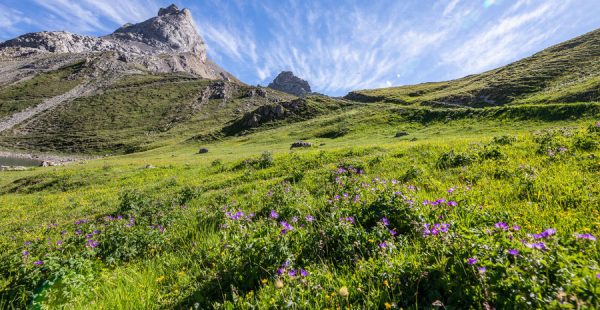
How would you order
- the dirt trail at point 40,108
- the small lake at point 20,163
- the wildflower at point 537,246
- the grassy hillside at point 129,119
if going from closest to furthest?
the wildflower at point 537,246 → the small lake at point 20,163 → the grassy hillside at point 129,119 → the dirt trail at point 40,108

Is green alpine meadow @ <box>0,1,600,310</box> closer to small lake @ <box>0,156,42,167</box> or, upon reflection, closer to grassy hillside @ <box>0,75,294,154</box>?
small lake @ <box>0,156,42,167</box>


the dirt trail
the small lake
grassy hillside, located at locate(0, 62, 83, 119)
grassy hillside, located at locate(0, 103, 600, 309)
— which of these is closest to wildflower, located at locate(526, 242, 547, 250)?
Result: grassy hillside, located at locate(0, 103, 600, 309)

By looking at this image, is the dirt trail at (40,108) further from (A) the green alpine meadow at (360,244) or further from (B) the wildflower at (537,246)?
(B) the wildflower at (537,246)

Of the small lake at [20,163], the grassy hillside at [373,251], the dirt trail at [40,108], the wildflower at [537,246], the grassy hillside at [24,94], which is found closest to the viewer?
the wildflower at [537,246]

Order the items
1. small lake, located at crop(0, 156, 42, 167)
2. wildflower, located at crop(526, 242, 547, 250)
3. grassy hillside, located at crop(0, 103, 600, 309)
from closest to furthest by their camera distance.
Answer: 1. wildflower, located at crop(526, 242, 547, 250)
2. grassy hillside, located at crop(0, 103, 600, 309)
3. small lake, located at crop(0, 156, 42, 167)

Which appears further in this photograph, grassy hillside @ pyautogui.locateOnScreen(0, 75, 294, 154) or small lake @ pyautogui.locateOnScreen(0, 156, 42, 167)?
grassy hillside @ pyautogui.locateOnScreen(0, 75, 294, 154)

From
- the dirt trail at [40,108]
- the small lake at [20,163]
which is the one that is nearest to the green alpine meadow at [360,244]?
the small lake at [20,163]

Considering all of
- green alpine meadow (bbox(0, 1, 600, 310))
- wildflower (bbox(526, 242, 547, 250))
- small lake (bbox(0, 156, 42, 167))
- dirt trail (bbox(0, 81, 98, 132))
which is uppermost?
dirt trail (bbox(0, 81, 98, 132))

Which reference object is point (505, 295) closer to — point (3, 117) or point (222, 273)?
point (222, 273)

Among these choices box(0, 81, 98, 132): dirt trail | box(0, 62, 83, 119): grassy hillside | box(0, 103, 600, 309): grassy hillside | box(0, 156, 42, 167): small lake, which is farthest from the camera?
box(0, 62, 83, 119): grassy hillside

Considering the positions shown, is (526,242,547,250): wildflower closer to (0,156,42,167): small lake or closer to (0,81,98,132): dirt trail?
(0,156,42,167): small lake

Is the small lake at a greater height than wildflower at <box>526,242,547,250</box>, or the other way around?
wildflower at <box>526,242,547,250</box>

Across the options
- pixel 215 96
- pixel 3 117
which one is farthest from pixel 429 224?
pixel 3 117

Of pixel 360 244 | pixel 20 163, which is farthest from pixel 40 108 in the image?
pixel 360 244
